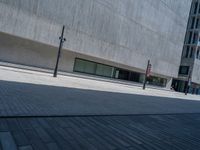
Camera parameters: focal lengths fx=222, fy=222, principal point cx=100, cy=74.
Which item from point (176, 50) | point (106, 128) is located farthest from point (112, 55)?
point (106, 128)

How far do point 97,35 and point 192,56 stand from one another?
1253 inches

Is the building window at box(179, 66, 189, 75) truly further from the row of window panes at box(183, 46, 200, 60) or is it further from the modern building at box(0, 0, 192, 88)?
the modern building at box(0, 0, 192, 88)

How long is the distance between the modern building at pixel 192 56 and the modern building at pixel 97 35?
27.5ft

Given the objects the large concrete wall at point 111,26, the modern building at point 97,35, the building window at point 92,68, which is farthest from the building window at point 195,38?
the building window at point 92,68

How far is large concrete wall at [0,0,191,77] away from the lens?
70.3ft

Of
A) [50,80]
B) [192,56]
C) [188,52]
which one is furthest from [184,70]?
[50,80]

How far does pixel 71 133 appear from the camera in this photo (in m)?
5.20

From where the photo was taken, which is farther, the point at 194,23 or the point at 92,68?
the point at 194,23

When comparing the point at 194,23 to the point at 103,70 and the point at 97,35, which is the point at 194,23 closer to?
the point at 103,70

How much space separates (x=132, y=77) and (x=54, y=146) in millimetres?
34624

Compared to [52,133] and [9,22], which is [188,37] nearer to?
[9,22]

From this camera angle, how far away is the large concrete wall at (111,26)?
70.3 ft

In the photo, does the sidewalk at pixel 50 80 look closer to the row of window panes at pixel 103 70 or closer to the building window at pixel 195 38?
the row of window panes at pixel 103 70

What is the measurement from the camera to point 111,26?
96.0ft
